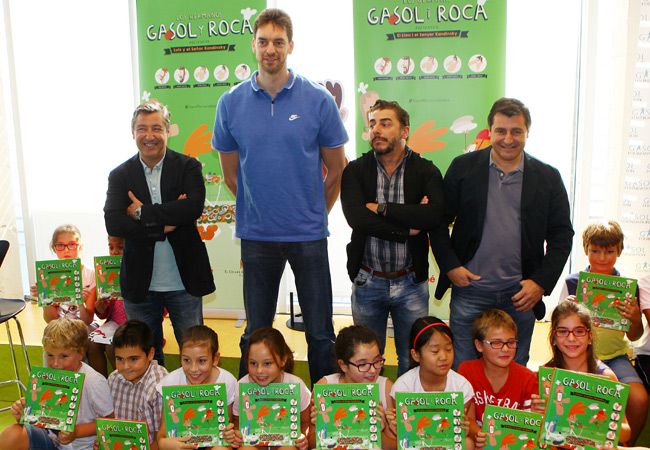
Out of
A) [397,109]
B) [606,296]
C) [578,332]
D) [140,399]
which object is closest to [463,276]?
[578,332]

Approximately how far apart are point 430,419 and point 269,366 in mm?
784

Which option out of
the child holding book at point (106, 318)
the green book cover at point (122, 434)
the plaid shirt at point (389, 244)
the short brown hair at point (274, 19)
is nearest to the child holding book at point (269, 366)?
the green book cover at point (122, 434)

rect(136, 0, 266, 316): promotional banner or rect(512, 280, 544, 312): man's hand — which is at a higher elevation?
rect(136, 0, 266, 316): promotional banner

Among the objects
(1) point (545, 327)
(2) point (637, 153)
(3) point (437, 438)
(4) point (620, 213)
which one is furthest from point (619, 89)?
(3) point (437, 438)

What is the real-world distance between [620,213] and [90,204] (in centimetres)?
478

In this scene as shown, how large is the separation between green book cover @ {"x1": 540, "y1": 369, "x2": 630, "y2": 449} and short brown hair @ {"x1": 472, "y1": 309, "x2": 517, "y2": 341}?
0.39 metres

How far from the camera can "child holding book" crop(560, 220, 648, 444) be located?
3.10 metres

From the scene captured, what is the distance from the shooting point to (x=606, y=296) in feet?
10.1

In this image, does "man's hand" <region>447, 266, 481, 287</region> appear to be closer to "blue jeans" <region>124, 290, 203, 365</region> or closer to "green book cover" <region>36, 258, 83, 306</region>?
"blue jeans" <region>124, 290, 203, 365</region>

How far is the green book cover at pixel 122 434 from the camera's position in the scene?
254 centimetres

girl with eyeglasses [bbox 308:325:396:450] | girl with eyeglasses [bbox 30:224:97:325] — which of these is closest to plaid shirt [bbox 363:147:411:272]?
girl with eyeglasses [bbox 308:325:396:450]

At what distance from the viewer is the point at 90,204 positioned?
5770 mm

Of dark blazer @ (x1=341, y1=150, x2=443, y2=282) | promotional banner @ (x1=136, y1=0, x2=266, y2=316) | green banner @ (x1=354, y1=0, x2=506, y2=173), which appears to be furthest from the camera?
promotional banner @ (x1=136, y1=0, x2=266, y2=316)

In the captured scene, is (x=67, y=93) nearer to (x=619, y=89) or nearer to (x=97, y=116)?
(x=97, y=116)
